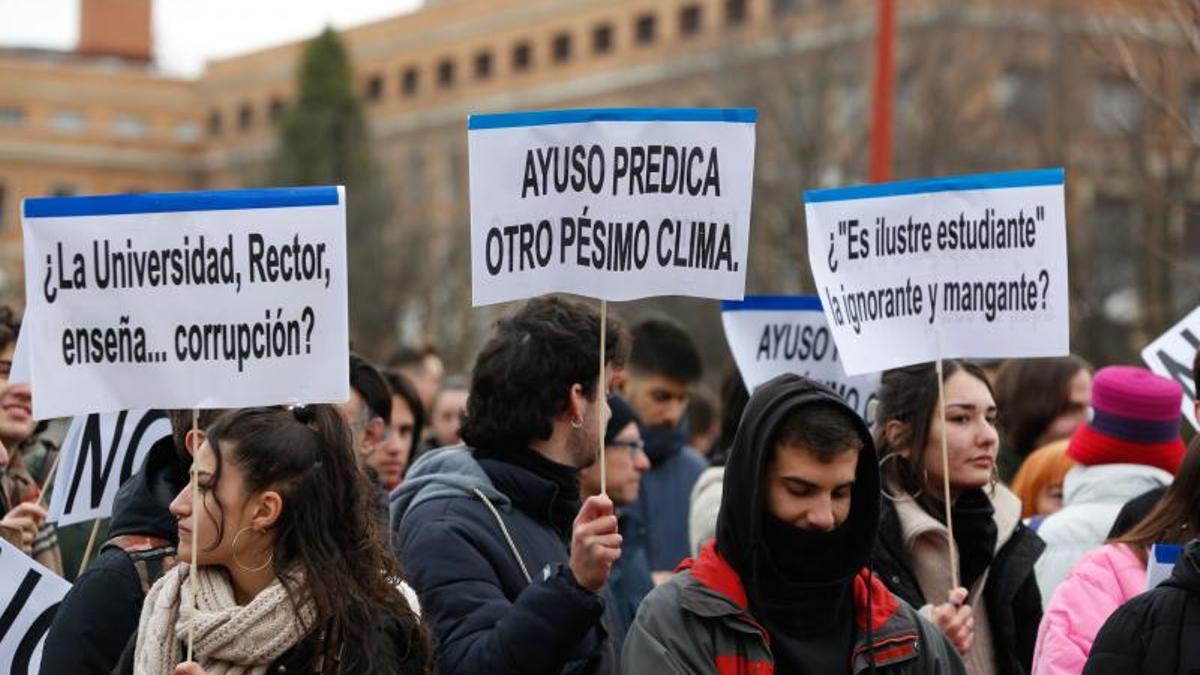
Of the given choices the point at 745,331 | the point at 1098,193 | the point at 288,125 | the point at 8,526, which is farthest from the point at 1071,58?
the point at 288,125

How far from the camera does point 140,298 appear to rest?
214 inches

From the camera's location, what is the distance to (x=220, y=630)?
490 cm

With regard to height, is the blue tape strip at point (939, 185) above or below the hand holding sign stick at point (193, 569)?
above

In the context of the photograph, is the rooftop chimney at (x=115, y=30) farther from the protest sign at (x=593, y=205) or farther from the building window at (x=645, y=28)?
the protest sign at (x=593, y=205)

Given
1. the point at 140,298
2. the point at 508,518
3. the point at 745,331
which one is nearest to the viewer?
the point at 140,298

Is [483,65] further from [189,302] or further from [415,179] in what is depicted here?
[189,302]

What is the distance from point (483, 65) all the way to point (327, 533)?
71330mm

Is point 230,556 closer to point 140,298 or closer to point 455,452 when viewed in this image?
point 140,298

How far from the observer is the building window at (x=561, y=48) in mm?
71875

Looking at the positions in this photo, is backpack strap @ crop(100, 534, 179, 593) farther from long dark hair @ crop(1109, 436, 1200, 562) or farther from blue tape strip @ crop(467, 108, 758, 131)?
long dark hair @ crop(1109, 436, 1200, 562)

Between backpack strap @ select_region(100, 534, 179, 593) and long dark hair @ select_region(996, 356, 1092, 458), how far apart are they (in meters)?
4.28

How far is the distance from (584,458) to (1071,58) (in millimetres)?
29859

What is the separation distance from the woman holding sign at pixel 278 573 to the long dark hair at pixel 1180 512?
75.1 inches

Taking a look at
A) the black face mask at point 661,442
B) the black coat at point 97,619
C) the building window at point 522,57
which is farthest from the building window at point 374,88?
the black coat at point 97,619
